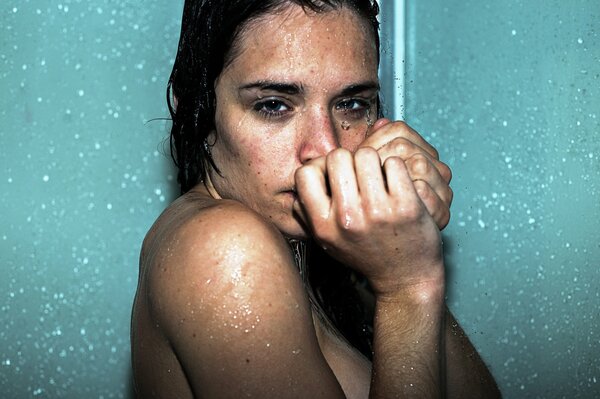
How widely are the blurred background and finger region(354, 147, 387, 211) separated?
629mm

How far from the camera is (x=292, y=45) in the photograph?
1.08 metres

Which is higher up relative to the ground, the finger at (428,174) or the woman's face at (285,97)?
the woman's face at (285,97)

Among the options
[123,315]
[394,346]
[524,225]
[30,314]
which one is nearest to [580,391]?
[524,225]

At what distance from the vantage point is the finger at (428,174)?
1058 millimetres

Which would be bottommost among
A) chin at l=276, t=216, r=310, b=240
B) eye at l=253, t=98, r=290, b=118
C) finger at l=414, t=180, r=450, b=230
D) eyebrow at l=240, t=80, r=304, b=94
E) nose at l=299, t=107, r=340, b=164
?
chin at l=276, t=216, r=310, b=240

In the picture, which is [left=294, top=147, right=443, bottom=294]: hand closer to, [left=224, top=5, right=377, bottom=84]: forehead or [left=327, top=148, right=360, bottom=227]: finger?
[left=327, top=148, right=360, bottom=227]: finger

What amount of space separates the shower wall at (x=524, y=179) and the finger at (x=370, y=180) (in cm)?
63

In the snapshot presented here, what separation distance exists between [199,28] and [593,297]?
0.85 meters

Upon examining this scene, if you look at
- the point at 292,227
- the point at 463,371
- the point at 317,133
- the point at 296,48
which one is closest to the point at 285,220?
the point at 292,227

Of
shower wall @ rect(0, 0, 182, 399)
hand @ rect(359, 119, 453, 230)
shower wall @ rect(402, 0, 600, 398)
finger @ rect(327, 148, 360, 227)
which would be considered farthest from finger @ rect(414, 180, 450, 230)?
shower wall @ rect(0, 0, 182, 399)

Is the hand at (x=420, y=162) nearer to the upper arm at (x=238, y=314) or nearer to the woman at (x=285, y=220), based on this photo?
the woman at (x=285, y=220)

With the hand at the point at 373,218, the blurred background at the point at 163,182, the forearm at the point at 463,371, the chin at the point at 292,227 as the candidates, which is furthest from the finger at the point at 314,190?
the blurred background at the point at 163,182

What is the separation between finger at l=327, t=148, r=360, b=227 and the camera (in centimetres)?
96

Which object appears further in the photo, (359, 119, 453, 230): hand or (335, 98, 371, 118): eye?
(335, 98, 371, 118): eye
